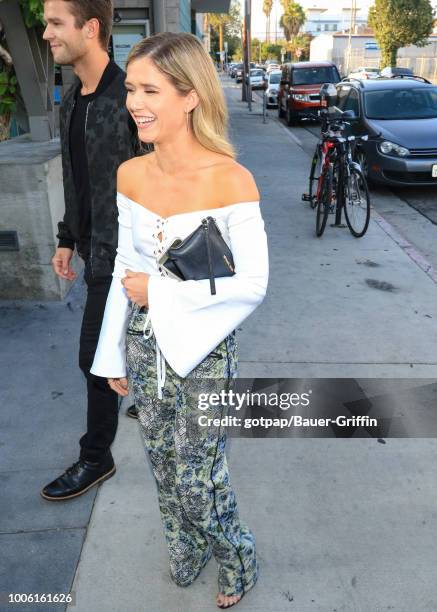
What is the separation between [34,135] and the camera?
5.51m

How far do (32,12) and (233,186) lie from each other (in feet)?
13.4

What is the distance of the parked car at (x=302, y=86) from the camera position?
58.5 feet

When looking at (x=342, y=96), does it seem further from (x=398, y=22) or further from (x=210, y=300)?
(x=398, y=22)

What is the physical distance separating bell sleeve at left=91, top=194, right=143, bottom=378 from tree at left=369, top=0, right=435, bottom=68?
46.6 meters

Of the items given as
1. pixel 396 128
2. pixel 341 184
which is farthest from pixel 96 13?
pixel 396 128

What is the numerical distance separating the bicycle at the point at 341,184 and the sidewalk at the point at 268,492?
2.04m

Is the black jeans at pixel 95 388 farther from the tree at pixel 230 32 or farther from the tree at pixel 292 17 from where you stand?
the tree at pixel 230 32

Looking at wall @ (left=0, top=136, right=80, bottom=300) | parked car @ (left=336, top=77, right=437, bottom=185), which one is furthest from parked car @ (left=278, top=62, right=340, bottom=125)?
wall @ (left=0, top=136, right=80, bottom=300)

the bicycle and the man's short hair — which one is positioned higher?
the man's short hair

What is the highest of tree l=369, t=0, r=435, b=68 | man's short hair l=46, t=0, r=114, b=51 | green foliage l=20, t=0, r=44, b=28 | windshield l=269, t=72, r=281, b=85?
tree l=369, t=0, r=435, b=68

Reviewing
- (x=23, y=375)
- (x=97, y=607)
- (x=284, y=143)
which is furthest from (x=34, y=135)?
(x=284, y=143)

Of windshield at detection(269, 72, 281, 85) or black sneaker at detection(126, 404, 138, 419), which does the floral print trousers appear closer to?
black sneaker at detection(126, 404, 138, 419)

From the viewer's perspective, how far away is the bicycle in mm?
6719

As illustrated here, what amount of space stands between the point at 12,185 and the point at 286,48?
290 feet
